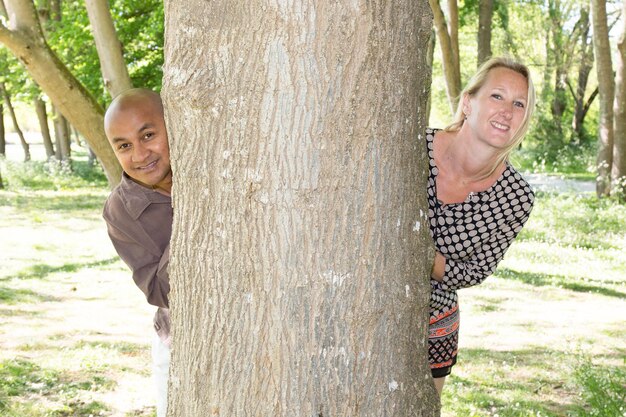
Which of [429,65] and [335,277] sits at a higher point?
[429,65]

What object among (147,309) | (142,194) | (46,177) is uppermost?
(142,194)

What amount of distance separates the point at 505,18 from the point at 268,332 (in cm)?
2365

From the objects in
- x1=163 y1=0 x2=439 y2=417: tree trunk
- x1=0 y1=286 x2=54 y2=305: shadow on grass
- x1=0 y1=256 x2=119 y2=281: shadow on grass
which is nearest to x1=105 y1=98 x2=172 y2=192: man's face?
x1=163 y1=0 x2=439 y2=417: tree trunk

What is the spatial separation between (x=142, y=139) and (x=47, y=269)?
8.46 meters

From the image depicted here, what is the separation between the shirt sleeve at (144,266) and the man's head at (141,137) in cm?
24

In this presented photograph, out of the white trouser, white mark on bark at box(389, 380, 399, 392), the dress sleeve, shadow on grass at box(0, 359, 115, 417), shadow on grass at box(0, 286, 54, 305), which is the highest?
the dress sleeve

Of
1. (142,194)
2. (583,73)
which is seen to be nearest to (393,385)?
(142,194)

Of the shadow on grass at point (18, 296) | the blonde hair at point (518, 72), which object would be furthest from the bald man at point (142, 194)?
the shadow on grass at point (18, 296)

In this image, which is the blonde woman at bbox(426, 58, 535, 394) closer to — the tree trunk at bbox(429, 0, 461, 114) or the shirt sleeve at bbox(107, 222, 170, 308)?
the shirt sleeve at bbox(107, 222, 170, 308)

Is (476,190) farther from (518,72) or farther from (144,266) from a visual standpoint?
(144,266)

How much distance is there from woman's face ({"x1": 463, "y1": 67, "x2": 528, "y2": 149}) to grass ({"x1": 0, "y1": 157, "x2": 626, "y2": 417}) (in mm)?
2297

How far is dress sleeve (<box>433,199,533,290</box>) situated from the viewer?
290 cm

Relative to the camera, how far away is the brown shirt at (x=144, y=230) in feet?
8.42

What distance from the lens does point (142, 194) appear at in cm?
260
